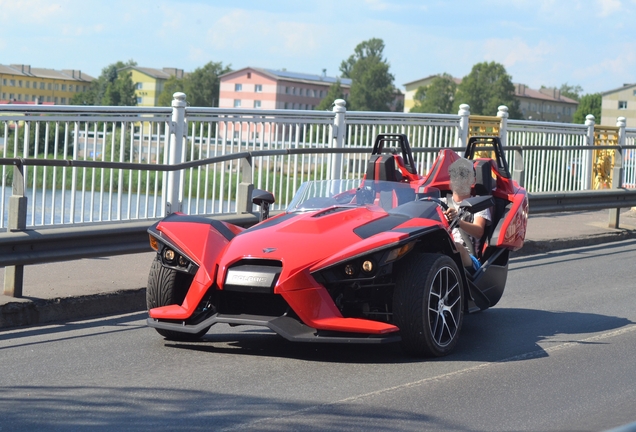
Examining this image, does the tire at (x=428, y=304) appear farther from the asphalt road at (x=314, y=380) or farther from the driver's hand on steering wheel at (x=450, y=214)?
the driver's hand on steering wheel at (x=450, y=214)

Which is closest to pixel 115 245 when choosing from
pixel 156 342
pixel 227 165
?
pixel 156 342

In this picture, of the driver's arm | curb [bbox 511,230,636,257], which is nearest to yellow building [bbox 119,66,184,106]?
curb [bbox 511,230,636,257]

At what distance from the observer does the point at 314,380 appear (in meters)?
5.72

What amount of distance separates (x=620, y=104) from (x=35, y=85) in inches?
3500

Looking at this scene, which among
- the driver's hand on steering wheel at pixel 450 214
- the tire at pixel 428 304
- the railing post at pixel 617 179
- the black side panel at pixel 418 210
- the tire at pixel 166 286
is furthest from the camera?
the railing post at pixel 617 179

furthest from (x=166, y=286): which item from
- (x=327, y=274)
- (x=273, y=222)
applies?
(x=327, y=274)

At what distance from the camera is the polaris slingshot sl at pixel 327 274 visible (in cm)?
595

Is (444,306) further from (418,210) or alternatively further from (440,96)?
(440,96)

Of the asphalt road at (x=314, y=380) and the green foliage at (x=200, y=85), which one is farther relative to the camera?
the green foliage at (x=200, y=85)

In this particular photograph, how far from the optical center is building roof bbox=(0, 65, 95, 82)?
128 metres

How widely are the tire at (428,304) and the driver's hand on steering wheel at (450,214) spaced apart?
33.9 inches

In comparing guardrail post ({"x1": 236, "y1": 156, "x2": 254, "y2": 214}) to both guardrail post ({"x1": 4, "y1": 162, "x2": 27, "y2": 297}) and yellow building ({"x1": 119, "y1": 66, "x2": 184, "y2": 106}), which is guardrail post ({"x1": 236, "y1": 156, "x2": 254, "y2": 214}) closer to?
guardrail post ({"x1": 4, "y1": 162, "x2": 27, "y2": 297})

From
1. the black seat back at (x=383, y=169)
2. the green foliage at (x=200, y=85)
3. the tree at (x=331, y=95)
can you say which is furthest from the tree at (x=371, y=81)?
the black seat back at (x=383, y=169)

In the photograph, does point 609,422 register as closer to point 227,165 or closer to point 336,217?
point 336,217
